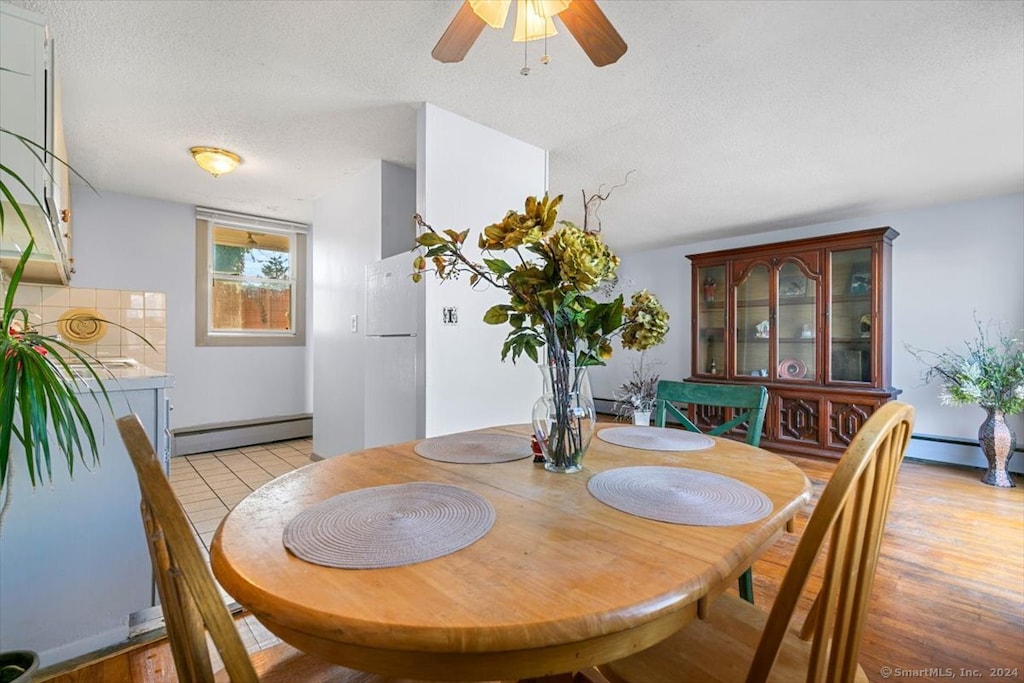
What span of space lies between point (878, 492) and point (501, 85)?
2.11 meters

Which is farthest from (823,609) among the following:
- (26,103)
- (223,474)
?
(223,474)

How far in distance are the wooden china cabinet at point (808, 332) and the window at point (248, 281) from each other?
4.38 meters

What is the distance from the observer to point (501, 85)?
2.11 metres

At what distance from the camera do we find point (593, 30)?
1.41m

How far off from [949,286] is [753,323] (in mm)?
1492

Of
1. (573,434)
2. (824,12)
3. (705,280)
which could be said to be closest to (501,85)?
(824,12)

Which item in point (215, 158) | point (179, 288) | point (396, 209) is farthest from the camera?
point (179, 288)

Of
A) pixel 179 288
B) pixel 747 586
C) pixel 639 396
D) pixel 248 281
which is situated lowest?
pixel 747 586

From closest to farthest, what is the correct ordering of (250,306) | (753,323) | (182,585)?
(182,585) → (753,323) → (250,306)

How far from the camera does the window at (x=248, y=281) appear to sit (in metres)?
4.27

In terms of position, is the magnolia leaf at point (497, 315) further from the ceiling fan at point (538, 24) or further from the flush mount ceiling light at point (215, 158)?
the flush mount ceiling light at point (215, 158)

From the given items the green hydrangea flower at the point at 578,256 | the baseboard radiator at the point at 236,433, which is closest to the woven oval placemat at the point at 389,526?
the green hydrangea flower at the point at 578,256

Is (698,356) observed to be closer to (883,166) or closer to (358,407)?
(883,166)

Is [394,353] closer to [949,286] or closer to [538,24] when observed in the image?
[538,24]
